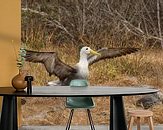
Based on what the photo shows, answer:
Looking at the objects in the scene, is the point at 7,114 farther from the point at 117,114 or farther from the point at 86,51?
the point at 86,51

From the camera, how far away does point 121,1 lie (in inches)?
190

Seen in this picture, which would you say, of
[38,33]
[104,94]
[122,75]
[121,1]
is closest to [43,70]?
[38,33]

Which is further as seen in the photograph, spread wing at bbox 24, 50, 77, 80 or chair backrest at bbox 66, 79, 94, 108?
spread wing at bbox 24, 50, 77, 80

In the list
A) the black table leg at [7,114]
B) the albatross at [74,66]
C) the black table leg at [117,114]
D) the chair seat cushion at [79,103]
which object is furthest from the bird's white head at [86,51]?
the black table leg at [7,114]

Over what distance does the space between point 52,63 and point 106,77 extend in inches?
31.8

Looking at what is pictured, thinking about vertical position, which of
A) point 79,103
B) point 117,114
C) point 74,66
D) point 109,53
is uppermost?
point 109,53

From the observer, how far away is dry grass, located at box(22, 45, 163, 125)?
483cm

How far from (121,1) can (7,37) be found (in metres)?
1.69

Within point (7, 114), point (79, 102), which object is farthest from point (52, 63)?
point (7, 114)

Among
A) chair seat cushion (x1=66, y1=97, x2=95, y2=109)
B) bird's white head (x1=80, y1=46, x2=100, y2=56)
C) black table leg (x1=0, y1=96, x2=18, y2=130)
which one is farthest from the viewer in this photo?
bird's white head (x1=80, y1=46, x2=100, y2=56)

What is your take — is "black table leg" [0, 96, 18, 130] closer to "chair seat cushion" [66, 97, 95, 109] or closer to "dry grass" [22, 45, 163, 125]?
"chair seat cushion" [66, 97, 95, 109]

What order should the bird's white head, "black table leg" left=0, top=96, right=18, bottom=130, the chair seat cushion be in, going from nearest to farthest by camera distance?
1. "black table leg" left=0, top=96, right=18, bottom=130
2. the chair seat cushion
3. the bird's white head

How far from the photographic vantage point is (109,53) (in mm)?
4852

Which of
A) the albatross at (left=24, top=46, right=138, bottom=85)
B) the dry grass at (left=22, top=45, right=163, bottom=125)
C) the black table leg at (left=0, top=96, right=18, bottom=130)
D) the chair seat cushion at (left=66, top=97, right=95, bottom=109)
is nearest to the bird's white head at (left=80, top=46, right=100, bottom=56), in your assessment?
the albatross at (left=24, top=46, right=138, bottom=85)
